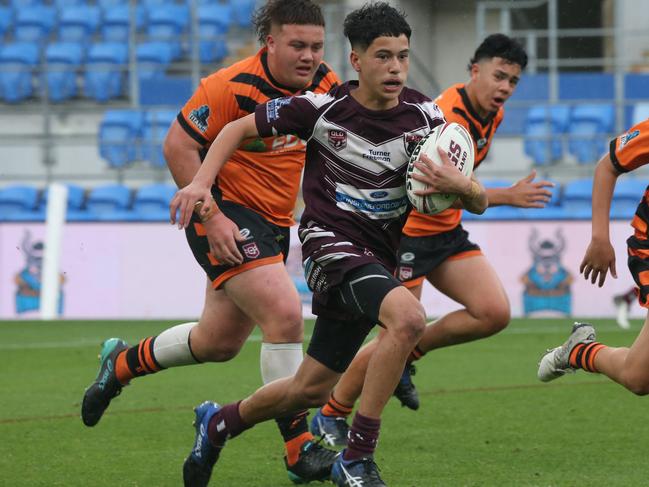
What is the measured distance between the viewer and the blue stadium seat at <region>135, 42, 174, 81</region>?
62.4 feet

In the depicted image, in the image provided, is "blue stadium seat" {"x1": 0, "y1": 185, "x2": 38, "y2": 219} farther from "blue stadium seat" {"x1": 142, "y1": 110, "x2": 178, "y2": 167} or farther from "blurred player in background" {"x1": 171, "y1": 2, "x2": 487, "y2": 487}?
"blurred player in background" {"x1": 171, "y1": 2, "x2": 487, "y2": 487}

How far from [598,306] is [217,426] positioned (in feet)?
30.5

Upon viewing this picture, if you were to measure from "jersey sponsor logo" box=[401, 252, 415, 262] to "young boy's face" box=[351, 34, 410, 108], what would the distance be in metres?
2.06

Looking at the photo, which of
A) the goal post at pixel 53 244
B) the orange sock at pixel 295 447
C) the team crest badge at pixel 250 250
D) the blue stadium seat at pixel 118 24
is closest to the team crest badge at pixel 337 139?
the team crest badge at pixel 250 250

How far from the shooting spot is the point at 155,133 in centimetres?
1759

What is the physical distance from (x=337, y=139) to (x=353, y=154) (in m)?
0.09

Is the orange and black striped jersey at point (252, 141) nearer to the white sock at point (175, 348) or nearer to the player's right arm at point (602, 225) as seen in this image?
the white sock at point (175, 348)

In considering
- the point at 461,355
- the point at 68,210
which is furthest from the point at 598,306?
the point at 68,210

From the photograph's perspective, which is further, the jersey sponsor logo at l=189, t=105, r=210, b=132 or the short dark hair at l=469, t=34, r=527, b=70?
the short dark hair at l=469, t=34, r=527, b=70

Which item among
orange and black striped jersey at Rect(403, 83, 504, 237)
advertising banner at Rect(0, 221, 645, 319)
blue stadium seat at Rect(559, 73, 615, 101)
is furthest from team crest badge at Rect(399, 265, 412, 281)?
blue stadium seat at Rect(559, 73, 615, 101)

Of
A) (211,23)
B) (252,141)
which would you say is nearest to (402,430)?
(252,141)

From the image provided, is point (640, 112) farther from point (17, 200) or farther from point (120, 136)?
point (17, 200)

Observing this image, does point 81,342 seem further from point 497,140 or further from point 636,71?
point 636,71

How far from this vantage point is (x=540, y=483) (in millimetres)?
5242
